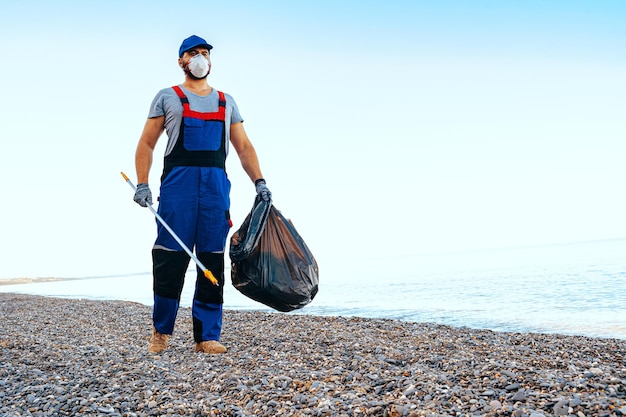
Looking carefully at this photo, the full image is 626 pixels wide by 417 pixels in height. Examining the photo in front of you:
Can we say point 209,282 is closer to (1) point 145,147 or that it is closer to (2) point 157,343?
(2) point 157,343

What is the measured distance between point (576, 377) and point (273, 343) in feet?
8.29

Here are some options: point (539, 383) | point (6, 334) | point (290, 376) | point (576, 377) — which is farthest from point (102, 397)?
point (6, 334)

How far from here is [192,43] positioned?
14.2ft

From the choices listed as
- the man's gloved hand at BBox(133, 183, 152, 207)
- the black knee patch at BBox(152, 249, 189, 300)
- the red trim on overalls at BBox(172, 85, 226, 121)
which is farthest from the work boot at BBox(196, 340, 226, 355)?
the red trim on overalls at BBox(172, 85, 226, 121)

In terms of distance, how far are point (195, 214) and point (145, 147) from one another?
2.42ft

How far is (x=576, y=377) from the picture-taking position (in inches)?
108

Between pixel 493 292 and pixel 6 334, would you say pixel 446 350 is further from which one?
pixel 493 292

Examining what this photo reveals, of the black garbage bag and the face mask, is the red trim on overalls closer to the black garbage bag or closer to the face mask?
the face mask

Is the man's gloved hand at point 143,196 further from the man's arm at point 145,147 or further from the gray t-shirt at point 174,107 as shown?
the gray t-shirt at point 174,107

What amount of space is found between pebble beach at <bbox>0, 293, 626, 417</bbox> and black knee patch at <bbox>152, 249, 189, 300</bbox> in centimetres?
51

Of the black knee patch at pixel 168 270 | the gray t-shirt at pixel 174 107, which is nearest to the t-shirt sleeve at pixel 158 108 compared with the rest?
the gray t-shirt at pixel 174 107

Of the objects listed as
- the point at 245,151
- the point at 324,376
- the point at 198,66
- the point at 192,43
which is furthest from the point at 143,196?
the point at 324,376

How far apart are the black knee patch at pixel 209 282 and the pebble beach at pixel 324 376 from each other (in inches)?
17.7

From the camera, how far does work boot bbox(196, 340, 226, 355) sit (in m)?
4.20
